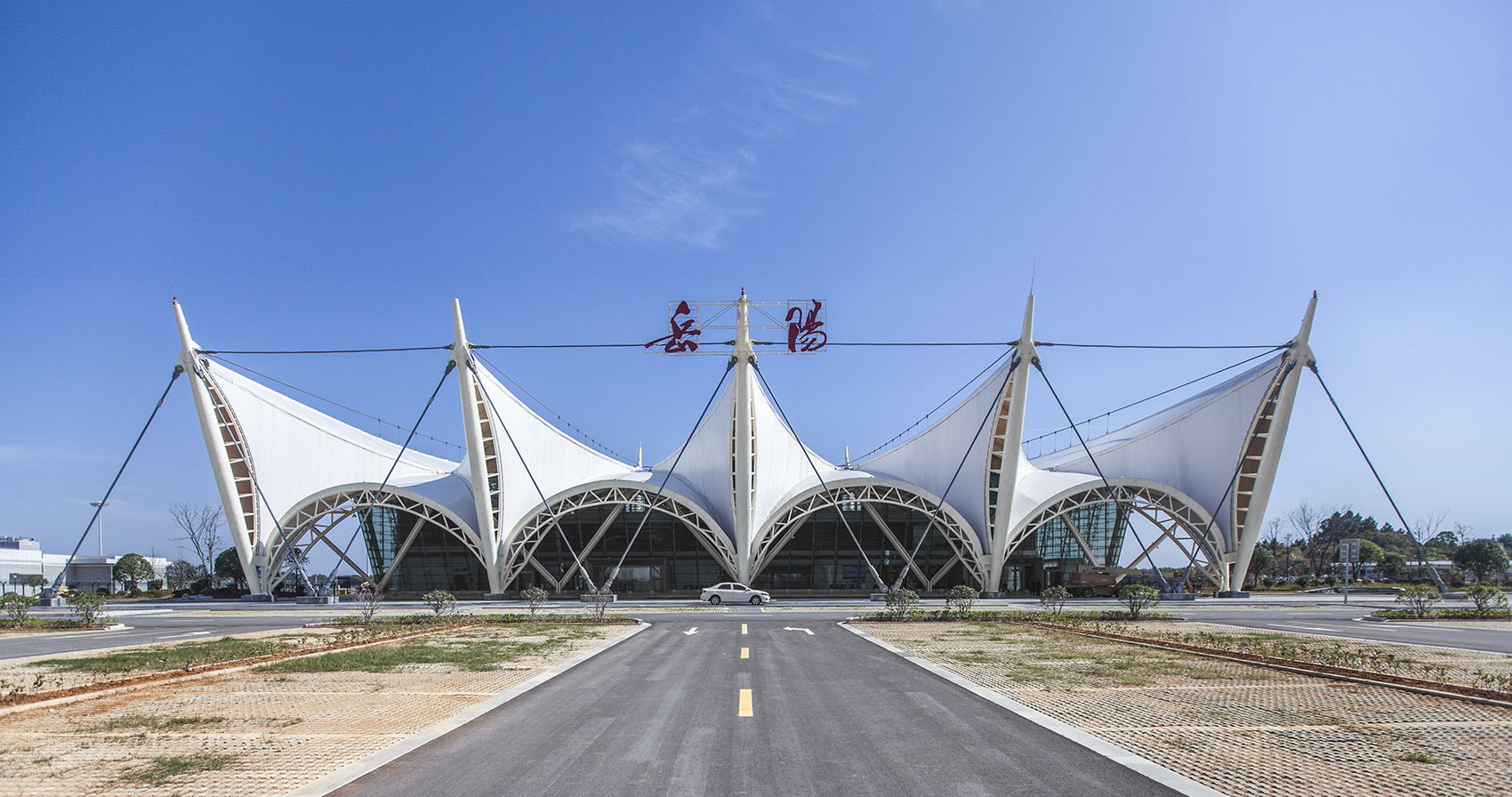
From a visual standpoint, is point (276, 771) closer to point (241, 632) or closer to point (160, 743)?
point (160, 743)

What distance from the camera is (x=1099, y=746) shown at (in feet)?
25.5

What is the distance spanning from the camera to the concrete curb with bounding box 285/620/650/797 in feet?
21.2

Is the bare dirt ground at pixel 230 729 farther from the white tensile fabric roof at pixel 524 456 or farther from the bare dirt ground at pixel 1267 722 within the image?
the white tensile fabric roof at pixel 524 456

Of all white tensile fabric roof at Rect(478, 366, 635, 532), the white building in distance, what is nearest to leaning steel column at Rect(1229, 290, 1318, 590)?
the white building in distance

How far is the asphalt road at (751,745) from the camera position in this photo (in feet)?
21.5

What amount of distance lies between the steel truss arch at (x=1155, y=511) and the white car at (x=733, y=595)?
14.1 meters

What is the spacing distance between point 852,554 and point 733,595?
1779cm

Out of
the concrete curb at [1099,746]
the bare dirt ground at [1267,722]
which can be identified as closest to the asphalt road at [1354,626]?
the bare dirt ground at [1267,722]

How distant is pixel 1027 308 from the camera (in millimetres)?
41094

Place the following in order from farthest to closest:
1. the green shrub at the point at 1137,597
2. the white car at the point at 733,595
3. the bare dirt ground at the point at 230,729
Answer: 1. the white car at the point at 733,595
2. the green shrub at the point at 1137,597
3. the bare dirt ground at the point at 230,729

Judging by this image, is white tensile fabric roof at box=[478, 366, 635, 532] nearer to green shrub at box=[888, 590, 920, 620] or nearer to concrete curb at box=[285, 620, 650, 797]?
green shrub at box=[888, 590, 920, 620]

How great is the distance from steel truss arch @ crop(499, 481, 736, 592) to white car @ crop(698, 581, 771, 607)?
15.0 ft

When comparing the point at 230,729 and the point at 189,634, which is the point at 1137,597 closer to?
the point at 230,729

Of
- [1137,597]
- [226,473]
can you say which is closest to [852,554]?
[1137,597]
